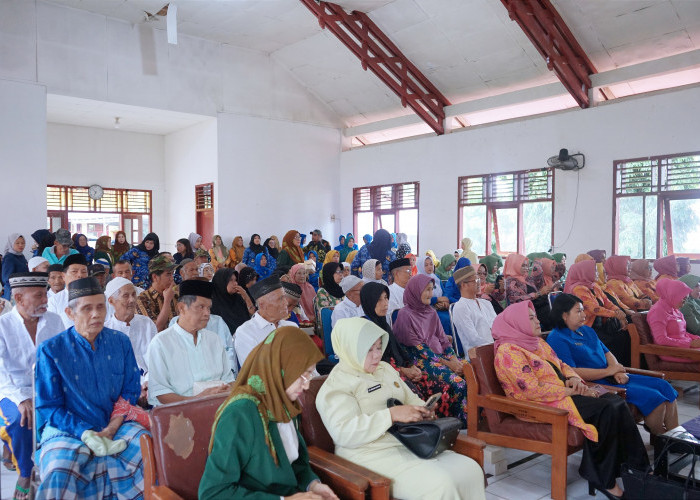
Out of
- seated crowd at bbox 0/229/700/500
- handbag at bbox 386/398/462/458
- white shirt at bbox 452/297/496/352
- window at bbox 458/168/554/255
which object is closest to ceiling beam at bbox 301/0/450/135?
window at bbox 458/168/554/255

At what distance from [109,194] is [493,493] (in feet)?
38.6

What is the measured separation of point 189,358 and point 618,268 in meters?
5.60

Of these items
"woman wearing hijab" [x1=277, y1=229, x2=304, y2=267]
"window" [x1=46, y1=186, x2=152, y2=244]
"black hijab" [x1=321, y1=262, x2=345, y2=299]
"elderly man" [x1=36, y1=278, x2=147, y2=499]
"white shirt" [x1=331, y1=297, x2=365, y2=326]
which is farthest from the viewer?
"window" [x1=46, y1=186, x2=152, y2=244]

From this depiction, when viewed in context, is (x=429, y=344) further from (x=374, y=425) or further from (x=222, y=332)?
(x=374, y=425)

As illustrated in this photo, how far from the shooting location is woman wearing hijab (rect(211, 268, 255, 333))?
438 centimetres

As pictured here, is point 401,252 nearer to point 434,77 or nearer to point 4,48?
point 434,77

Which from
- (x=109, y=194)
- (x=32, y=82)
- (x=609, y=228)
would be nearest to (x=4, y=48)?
(x=32, y=82)

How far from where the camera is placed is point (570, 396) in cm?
305

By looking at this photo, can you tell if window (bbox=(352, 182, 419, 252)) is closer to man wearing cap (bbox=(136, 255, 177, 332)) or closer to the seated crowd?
the seated crowd

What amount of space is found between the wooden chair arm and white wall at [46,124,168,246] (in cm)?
1109

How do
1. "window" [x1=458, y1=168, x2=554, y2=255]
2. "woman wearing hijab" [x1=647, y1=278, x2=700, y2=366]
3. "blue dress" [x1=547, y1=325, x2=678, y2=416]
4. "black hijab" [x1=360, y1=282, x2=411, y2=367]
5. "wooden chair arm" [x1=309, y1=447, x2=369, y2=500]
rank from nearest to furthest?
"wooden chair arm" [x1=309, y1=447, x2=369, y2=500] < "blue dress" [x1=547, y1=325, x2=678, y2=416] < "black hijab" [x1=360, y1=282, x2=411, y2=367] < "woman wearing hijab" [x1=647, y1=278, x2=700, y2=366] < "window" [x1=458, y1=168, x2=554, y2=255]

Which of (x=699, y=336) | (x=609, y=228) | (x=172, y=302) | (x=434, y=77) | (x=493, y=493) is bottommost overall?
(x=493, y=493)

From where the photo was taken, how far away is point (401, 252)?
8453 millimetres

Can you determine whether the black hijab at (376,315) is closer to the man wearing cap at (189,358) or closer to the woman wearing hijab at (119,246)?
the man wearing cap at (189,358)
